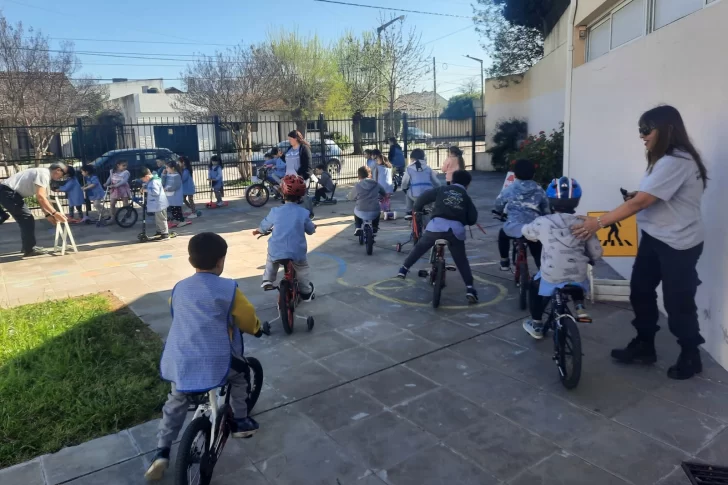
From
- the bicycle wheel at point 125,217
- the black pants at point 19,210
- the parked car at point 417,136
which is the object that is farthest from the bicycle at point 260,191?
the parked car at point 417,136

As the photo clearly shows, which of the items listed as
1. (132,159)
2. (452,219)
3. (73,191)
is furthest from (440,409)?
(132,159)

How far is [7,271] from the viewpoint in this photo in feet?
29.3

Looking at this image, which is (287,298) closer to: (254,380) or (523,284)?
(254,380)

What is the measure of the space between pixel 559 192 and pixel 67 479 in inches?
159

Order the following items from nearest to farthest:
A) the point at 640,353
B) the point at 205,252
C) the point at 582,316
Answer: the point at 205,252 < the point at 582,316 < the point at 640,353

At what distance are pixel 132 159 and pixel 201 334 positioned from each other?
15.4 m

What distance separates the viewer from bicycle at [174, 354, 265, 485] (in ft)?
9.15

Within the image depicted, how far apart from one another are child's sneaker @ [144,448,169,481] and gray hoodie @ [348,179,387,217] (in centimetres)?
604

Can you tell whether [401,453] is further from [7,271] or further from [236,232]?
[236,232]

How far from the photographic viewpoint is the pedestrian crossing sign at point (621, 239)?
595 cm

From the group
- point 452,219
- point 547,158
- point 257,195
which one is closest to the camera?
point 452,219

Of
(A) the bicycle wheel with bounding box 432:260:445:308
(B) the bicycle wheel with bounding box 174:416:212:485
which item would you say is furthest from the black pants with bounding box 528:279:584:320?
(B) the bicycle wheel with bounding box 174:416:212:485

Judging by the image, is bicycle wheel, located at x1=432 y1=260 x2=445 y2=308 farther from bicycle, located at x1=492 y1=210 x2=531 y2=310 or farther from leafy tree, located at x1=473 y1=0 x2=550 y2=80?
leafy tree, located at x1=473 y1=0 x2=550 y2=80

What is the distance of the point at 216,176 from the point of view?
49.6 feet
